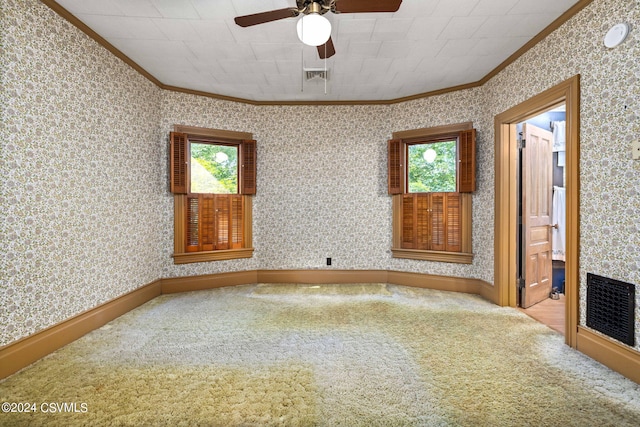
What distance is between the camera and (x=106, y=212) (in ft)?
10.8

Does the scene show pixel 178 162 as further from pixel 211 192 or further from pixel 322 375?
pixel 322 375

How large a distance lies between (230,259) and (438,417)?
3.71m

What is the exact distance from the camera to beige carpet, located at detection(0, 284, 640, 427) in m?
1.80

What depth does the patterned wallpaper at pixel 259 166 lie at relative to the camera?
2.30 m

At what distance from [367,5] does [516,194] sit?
9.68ft

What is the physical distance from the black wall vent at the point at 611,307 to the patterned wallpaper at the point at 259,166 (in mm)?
98

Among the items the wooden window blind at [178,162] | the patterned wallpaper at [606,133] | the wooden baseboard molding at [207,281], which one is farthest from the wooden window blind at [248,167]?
the patterned wallpaper at [606,133]

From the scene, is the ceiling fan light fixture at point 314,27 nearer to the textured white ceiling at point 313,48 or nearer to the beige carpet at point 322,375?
the textured white ceiling at point 313,48

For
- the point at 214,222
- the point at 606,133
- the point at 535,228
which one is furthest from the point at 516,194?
the point at 214,222

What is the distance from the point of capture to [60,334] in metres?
2.69

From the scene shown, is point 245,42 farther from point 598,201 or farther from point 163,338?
point 598,201

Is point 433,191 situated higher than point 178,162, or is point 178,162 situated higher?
point 178,162

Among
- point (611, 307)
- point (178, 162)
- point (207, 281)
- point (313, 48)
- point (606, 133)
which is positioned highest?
point (313, 48)

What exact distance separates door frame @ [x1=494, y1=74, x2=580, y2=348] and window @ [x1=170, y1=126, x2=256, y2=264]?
133 inches
